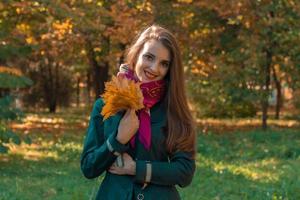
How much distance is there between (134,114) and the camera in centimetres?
285

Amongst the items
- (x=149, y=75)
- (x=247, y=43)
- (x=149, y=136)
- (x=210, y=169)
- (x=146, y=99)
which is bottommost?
(x=210, y=169)

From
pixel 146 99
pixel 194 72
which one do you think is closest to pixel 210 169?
pixel 146 99

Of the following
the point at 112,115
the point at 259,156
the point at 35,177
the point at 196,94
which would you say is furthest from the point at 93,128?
the point at 196,94

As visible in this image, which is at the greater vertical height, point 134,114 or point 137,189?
point 134,114

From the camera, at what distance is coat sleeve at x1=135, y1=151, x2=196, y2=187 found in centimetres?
288

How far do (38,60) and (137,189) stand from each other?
2698 cm

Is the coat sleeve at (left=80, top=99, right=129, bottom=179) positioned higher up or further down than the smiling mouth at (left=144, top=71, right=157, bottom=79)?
further down

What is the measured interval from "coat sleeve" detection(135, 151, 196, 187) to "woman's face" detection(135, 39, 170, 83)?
391 millimetres

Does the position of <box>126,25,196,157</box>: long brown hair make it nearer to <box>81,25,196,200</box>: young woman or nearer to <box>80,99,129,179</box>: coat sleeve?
<box>81,25,196,200</box>: young woman

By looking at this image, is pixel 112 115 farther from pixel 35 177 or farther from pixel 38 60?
pixel 38 60

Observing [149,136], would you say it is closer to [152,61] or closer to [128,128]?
[128,128]

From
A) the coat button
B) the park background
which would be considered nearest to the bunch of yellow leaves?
the coat button

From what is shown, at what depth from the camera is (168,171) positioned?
291 cm

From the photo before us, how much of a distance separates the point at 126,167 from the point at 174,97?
1.40ft
